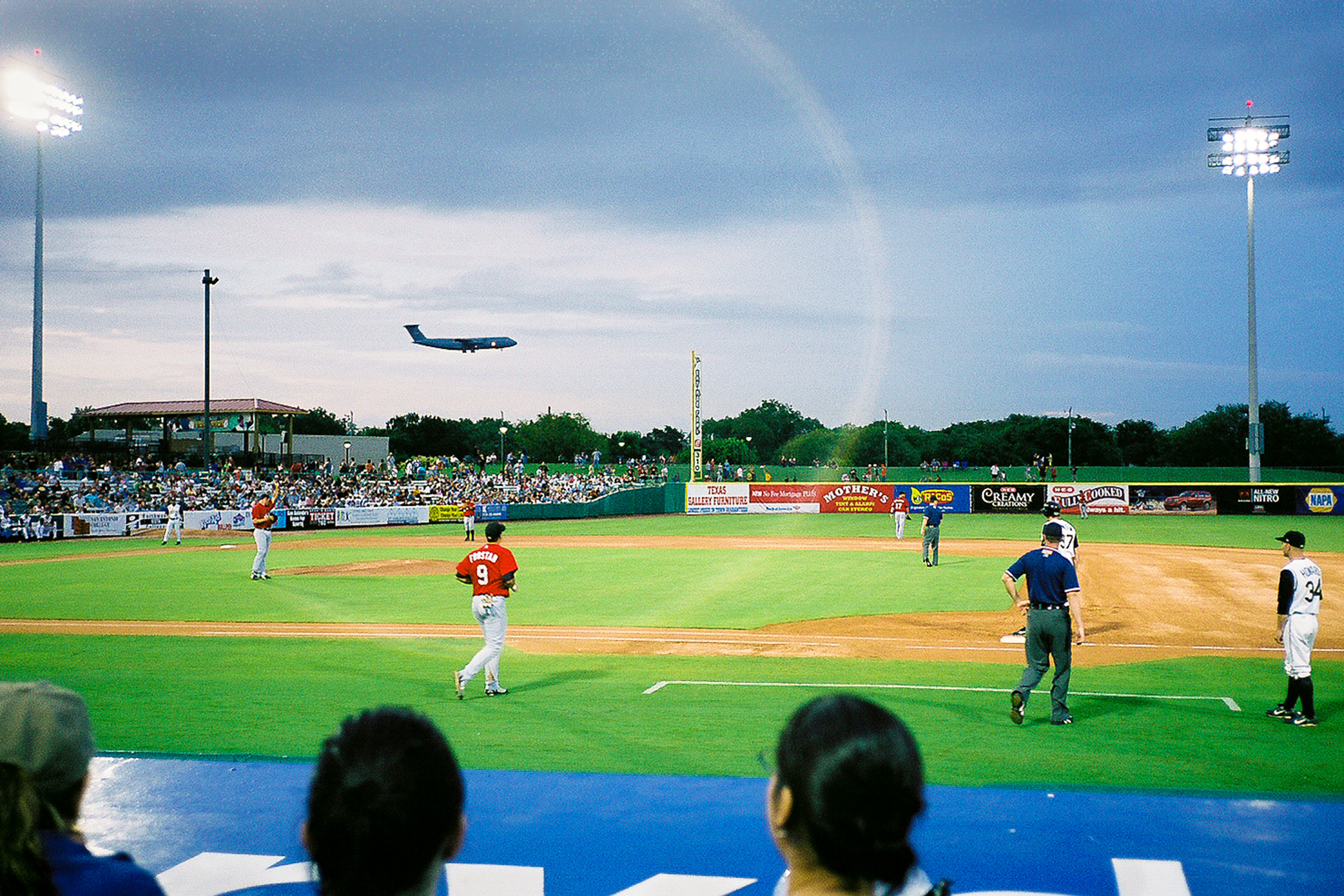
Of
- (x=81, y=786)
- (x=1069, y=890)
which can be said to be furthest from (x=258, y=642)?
(x=81, y=786)

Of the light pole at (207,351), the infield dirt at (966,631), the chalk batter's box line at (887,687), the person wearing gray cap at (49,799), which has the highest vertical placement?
the light pole at (207,351)

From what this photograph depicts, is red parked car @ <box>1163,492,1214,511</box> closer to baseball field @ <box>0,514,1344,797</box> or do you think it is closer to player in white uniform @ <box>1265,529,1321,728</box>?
baseball field @ <box>0,514,1344,797</box>

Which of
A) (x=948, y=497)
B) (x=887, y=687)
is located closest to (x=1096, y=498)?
(x=948, y=497)

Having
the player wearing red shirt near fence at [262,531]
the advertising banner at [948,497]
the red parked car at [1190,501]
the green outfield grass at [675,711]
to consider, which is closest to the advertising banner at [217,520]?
the player wearing red shirt near fence at [262,531]

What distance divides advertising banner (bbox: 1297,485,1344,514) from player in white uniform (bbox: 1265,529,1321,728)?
5304 cm

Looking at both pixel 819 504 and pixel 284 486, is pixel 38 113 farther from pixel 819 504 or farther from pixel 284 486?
pixel 819 504

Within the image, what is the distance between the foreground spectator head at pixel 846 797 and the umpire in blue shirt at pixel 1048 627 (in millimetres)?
8804

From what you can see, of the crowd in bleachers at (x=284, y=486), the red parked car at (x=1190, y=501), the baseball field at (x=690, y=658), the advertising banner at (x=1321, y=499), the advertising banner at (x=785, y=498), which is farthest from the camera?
the advertising banner at (x=785, y=498)

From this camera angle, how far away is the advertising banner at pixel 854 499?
64.6 m

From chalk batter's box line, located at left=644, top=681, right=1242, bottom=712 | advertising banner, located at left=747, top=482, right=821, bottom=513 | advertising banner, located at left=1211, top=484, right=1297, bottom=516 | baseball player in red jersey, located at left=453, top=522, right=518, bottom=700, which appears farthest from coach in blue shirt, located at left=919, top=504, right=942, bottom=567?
advertising banner, located at left=1211, top=484, right=1297, bottom=516

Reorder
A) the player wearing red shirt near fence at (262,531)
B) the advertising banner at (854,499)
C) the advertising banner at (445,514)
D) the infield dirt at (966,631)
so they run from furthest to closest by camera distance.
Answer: the advertising banner at (854,499)
the advertising banner at (445,514)
the player wearing red shirt near fence at (262,531)
the infield dirt at (966,631)

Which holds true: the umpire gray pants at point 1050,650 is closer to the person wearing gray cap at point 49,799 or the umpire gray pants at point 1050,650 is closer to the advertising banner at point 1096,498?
the person wearing gray cap at point 49,799

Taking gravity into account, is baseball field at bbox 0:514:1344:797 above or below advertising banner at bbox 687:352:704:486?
below

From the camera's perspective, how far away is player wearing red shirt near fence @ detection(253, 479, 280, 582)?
25625mm
